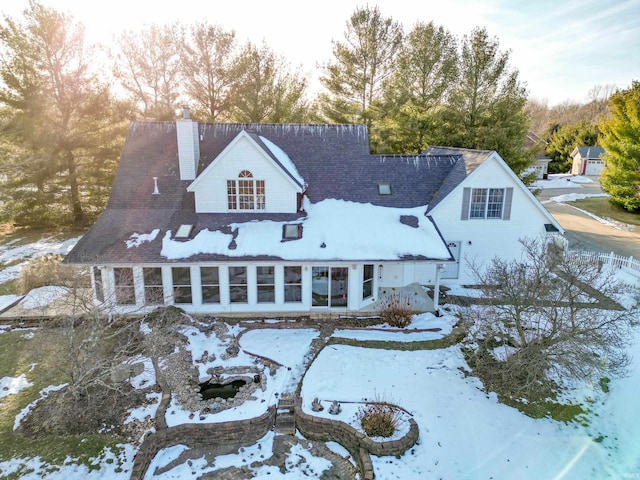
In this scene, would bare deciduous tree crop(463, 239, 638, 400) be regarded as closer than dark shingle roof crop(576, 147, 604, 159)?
Yes

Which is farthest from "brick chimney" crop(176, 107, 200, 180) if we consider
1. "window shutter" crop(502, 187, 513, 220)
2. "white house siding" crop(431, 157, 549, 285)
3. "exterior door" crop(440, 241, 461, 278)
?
"window shutter" crop(502, 187, 513, 220)

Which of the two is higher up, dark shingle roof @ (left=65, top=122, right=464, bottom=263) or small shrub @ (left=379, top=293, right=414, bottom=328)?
dark shingle roof @ (left=65, top=122, right=464, bottom=263)

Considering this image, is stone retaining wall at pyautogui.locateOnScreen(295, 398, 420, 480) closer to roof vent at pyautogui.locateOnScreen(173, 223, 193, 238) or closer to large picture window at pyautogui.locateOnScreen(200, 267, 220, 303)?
large picture window at pyautogui.locateOnScreen(200, 267, 220, 303)

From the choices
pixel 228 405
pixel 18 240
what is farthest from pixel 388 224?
pixel 18 240

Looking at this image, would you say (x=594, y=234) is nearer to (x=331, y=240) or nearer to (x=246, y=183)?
(x=331, y=240)

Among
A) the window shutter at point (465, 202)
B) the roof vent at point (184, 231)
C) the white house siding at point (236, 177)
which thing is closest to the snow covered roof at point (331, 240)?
the roof vent at point (184, 231)

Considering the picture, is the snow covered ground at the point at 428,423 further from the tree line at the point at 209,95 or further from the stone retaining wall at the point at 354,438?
the tree line at the point at 209,95
